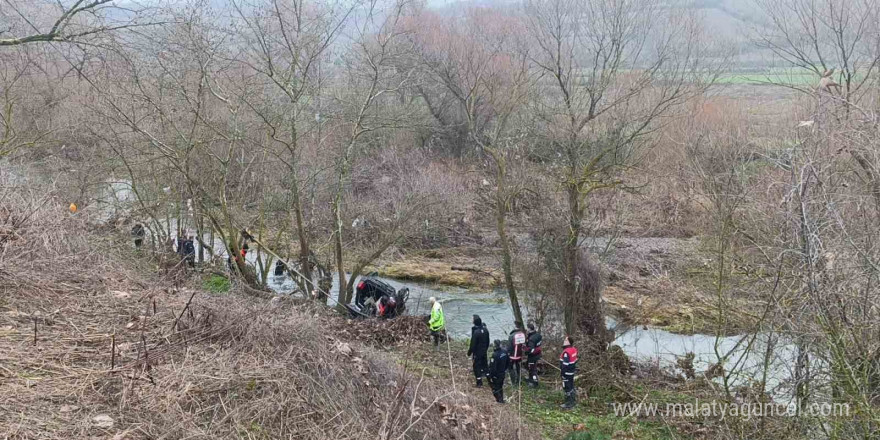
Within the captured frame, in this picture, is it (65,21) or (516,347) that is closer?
(65,21)

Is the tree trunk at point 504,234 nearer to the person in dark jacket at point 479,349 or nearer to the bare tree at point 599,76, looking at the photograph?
the bare tree at point 599,76

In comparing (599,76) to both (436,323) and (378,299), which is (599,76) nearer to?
(436,323)

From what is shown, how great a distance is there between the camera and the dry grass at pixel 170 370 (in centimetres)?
533

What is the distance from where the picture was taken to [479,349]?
12336 millimetres

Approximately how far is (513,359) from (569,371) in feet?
4.19

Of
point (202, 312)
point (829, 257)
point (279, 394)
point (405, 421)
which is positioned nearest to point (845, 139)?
point (829, 257)

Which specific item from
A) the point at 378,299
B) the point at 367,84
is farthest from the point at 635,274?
the point at 367,84

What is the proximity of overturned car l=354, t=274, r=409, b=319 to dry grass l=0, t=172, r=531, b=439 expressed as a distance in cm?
820

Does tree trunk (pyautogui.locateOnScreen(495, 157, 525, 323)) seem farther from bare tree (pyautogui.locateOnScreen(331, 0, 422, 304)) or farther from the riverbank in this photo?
bare tree (pyautogui.locateOnScreen(331, 0, 422, 304))

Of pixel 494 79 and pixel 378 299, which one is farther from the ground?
pixel 494 79

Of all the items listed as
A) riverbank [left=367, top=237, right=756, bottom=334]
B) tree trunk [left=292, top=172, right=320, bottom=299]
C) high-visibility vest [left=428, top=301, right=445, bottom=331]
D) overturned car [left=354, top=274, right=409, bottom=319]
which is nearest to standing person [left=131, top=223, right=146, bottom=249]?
tree trunk [left=292, top=172, right=320, bottom=299]

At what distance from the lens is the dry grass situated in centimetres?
533

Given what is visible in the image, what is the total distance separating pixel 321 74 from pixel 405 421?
1147 cm

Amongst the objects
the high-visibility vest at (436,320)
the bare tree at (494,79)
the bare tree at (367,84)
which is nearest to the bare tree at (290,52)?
the bare tree at (367,84)
